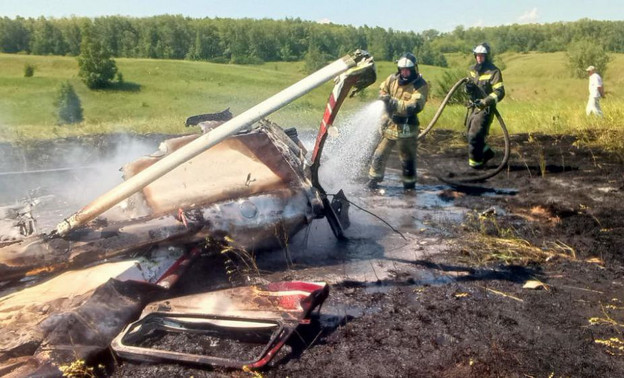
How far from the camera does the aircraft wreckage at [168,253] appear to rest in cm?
288

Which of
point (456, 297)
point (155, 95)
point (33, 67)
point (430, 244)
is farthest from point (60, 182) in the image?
point (33, 67)

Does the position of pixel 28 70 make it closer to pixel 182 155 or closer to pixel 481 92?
pixel 481 92

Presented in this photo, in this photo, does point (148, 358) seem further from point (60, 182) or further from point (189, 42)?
point (189, 42)

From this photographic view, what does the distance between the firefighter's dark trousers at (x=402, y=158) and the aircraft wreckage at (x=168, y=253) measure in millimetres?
2743

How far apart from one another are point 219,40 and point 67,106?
41.9 metres

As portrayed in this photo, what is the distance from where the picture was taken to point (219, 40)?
6194cm

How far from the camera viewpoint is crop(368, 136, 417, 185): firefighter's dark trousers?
7219 millimetres

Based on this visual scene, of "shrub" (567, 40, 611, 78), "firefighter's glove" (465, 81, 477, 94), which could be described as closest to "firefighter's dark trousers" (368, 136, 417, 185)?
"firefighter's glove" (465, 81, 477, 94)

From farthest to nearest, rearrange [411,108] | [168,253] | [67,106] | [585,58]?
[585,58] < [67,106] < [411,108] < [168,253]

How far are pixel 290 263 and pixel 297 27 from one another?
72480 mm

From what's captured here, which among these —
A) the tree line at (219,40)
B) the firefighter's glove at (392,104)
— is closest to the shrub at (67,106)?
the firefighter's glove at (392,104)

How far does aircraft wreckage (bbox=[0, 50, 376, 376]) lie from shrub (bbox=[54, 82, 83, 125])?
67.9 feet

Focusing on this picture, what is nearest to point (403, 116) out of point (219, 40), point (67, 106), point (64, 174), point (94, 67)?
point (64, 174)

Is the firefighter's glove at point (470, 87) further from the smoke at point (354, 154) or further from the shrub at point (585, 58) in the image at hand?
the shrub at point (585, 58)
